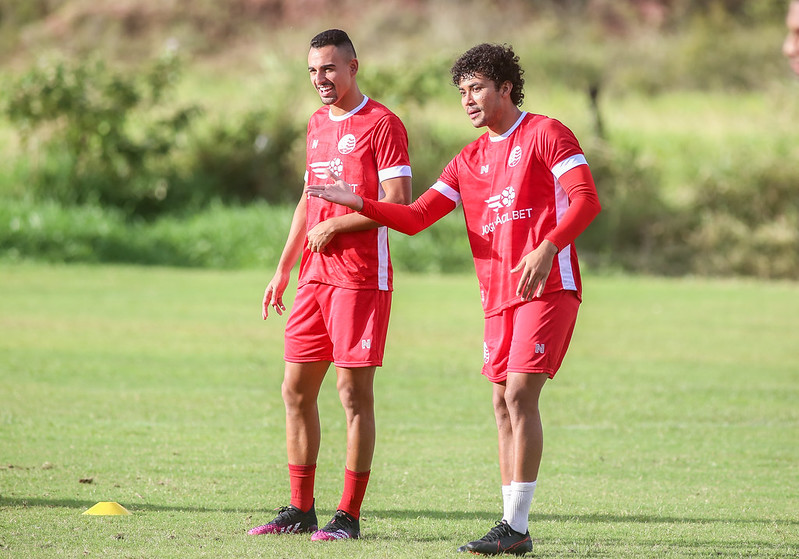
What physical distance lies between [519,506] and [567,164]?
1.52 m

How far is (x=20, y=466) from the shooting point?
6.90 m

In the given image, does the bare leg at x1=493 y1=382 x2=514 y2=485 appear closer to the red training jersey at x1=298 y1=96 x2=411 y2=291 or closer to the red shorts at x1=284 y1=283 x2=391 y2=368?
the red shorts at x1=284 y1=283 x2=391 y2=368

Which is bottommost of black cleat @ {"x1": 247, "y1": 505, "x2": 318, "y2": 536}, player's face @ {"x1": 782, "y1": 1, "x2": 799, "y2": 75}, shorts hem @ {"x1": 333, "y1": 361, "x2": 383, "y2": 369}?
black cleat @ {"x1": 247, "y1": 505, "x2": 318, "y2": 536}

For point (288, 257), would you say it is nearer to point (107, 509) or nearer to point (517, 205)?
point (517, 205)

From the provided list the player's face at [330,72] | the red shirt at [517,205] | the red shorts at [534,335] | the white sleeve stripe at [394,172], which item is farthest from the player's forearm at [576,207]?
the player's face at [330,72]

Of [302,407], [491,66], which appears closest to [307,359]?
[302,407]

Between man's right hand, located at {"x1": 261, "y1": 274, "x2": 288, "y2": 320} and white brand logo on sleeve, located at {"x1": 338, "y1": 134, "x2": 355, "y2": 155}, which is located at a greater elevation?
white brand logo on sleeve, located at {"x1": 338, "y1": 134, "x2": 355, "y2": 155}

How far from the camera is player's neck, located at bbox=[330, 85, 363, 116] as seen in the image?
18.3 feet

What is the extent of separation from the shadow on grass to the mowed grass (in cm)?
2

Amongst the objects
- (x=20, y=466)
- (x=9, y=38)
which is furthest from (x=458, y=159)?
(x=9, y=38)

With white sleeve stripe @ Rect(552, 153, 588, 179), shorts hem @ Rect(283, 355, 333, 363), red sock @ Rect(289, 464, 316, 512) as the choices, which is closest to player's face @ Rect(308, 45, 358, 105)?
white sleeve stripe @ Rect(552, 153, 588, 179)

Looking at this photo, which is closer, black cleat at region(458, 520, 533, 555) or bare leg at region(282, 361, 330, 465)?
black cleat at region(458, 520, 533, 555)

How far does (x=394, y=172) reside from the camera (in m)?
5.39

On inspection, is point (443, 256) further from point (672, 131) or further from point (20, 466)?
point (20, 466)
